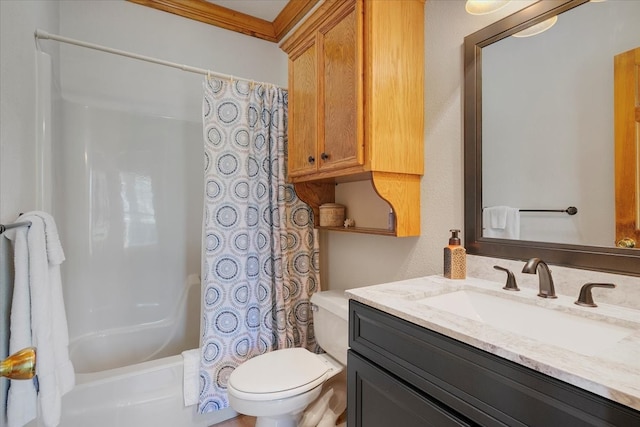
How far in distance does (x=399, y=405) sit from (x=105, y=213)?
2.14 metres

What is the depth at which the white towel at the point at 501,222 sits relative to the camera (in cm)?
111

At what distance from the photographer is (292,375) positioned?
1.36m

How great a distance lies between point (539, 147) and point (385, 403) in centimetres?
98

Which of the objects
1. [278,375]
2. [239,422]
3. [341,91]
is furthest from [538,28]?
[239,422]

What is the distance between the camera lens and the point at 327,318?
5.19ft

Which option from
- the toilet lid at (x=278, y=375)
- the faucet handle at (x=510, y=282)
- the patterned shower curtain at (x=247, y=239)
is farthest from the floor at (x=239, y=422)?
the faucet handle at (x=510, y=282)

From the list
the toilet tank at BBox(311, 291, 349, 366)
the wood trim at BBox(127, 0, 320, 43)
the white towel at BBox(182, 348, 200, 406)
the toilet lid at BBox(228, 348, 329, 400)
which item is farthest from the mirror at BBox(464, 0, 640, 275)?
the white towel at BBox(182, 348, 200, 406)

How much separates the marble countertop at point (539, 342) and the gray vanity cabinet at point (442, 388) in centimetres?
2

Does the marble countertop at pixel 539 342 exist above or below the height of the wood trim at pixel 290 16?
below

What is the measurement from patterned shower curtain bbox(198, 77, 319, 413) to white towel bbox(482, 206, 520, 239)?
108cm

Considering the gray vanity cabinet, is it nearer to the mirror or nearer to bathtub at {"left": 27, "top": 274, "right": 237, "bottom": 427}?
the mirror

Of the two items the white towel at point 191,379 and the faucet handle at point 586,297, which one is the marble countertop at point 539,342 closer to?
the faucet handle at point 586,297

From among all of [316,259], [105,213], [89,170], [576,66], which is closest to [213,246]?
[316,259]

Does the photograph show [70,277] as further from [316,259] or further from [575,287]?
[575,287]
